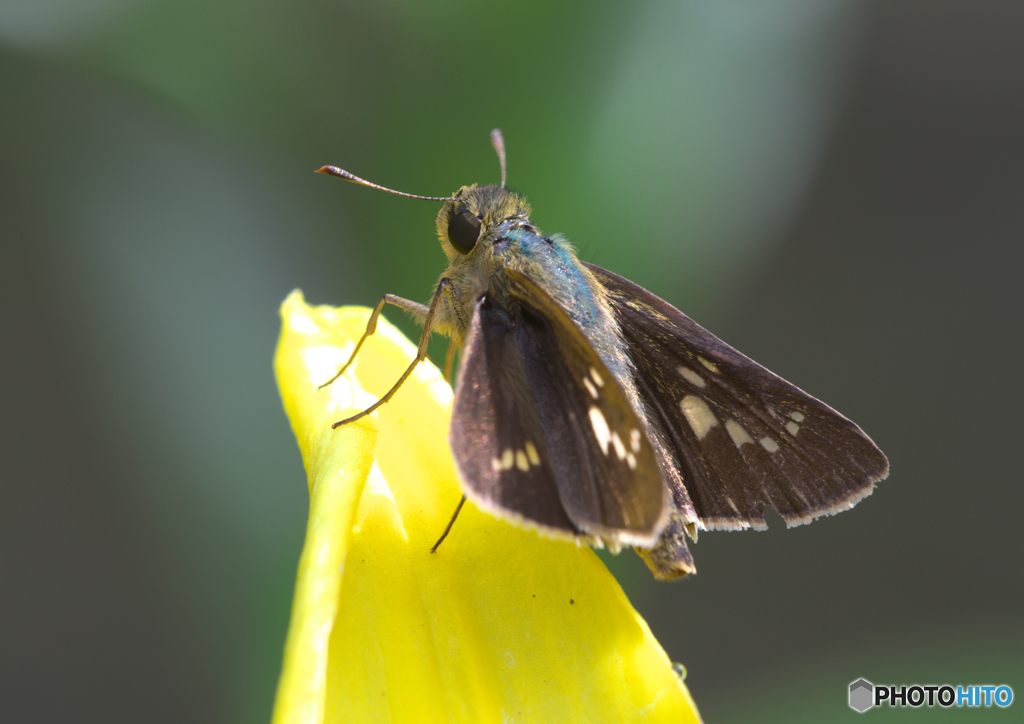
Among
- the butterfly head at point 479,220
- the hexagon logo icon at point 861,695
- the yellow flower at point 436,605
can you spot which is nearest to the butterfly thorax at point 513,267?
the butterfly head at point 479,220

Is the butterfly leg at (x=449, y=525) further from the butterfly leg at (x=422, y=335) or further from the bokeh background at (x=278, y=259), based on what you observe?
the bokeh background at (x=278, y=259)

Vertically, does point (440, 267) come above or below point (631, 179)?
below

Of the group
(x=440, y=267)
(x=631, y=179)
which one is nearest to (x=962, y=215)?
(x=631, y=179)

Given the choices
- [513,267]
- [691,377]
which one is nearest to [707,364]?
[691,377]

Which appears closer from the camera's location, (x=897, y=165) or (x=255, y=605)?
(x=255, y=605)

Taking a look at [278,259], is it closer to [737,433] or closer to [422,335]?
[422,335]

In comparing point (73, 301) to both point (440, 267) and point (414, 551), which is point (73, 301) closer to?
point (440, 267)
